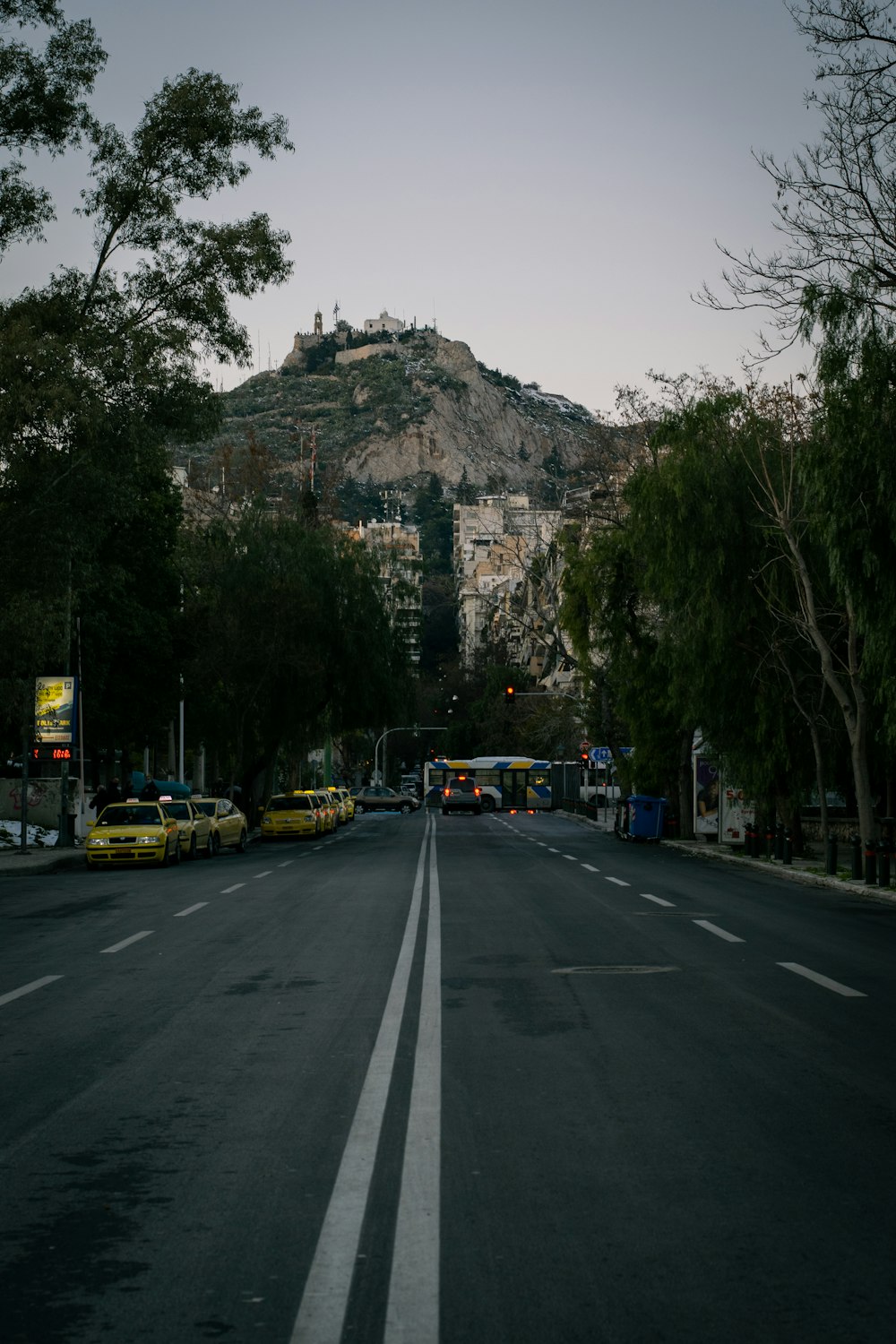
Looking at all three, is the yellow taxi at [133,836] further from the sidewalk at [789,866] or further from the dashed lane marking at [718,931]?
the dashed lane marking at [718,931]

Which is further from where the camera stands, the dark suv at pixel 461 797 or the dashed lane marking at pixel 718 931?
the dark suv at pixel 461 797

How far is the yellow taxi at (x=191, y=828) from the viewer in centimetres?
3600

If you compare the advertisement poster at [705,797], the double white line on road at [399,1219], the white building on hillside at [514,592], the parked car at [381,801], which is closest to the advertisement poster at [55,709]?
the advertisement poster at [705,797]

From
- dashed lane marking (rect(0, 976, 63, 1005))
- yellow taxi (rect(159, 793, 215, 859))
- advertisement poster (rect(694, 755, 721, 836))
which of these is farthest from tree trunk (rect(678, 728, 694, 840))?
dashed lane marking (rect(0, 976, 63, 1005))

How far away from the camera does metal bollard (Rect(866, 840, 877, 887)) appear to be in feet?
84.2

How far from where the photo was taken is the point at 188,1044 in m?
9.55

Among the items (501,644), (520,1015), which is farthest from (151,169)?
(501,644)

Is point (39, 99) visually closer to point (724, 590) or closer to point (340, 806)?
point (724, 590)

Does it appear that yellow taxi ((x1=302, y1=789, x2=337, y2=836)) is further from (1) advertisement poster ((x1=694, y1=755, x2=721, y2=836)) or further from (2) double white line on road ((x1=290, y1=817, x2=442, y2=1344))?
(2) double white line on road ((x1=290, y1=817, x2=442, y2=1344))

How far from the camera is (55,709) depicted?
118 feet

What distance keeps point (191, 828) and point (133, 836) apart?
14.5 feet

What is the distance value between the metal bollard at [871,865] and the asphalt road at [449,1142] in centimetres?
1043

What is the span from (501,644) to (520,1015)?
119m

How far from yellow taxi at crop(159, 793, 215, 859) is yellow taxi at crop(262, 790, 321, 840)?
10505mm
